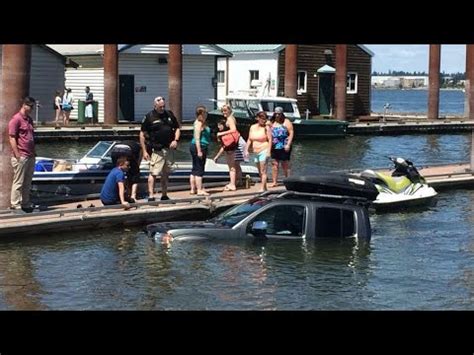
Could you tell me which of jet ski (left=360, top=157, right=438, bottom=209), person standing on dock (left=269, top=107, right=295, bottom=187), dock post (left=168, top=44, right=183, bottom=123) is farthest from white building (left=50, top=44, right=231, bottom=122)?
jet ski (left=360, top=157, right=438, bottom=209)

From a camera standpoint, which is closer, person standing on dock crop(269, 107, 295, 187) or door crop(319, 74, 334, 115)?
person standing on dock crop(269, 107, 295, 187)

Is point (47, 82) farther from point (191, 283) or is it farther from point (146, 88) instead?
point (191, 283)

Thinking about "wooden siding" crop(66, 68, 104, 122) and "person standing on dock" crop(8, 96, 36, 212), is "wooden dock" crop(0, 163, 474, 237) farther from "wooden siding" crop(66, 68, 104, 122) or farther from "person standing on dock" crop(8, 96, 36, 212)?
"wooden siding" crop(66, 68, 104, 122)

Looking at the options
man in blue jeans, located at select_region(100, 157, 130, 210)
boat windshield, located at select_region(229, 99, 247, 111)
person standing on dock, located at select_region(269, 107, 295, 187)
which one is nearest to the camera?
man in blue jeans, located at select_region(100, 157, 130, 210)

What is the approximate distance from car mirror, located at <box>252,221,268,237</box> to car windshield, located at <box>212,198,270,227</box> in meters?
0.37

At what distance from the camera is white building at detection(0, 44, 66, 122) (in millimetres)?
40000

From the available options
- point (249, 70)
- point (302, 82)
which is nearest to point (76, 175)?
point (249, 70)

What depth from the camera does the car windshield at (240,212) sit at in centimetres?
1382

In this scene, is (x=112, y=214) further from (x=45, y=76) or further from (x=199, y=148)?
(x=45, y=76)

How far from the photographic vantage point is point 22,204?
14789 mm

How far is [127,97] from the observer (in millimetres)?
42656

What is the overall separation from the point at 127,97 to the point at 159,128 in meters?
27.4

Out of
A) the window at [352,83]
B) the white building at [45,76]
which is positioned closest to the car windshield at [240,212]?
the white building at [45,76]
